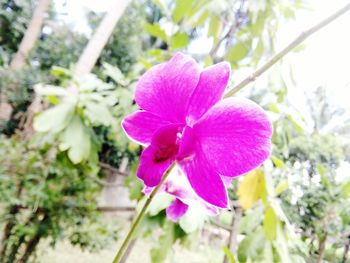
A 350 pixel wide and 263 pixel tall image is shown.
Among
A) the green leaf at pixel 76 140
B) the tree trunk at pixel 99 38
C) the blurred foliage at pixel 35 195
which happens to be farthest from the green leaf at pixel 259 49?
the tree trunk at pixel 99 38

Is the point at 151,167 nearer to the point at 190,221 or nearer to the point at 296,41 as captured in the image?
the point at 296,41

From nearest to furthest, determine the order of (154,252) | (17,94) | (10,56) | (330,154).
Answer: (154,252) → (330,154) → (17,94) → (10,56)

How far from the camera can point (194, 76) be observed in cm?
23

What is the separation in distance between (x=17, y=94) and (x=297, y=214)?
2.68 metres

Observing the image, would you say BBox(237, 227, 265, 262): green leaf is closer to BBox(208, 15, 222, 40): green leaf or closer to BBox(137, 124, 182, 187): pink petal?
BBox(208, 15, 222, 40): green leaf

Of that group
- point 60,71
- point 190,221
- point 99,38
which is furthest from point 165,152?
point 99,38

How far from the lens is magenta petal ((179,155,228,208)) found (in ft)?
0.71

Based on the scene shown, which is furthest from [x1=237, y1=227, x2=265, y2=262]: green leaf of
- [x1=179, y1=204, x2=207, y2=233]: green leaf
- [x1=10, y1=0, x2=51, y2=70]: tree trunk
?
[x1=10, y1=0, x2=51, y2=70]: tree trunk

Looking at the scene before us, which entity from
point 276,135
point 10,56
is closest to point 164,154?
point 276,135

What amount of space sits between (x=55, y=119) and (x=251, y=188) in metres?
0.64

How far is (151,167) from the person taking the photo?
229mm

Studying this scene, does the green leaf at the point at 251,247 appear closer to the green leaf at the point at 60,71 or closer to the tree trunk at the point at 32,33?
the green leaf at the point at 60,71

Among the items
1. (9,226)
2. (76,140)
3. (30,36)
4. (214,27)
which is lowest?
(9,226)

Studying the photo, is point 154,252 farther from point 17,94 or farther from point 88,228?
point 17,94
